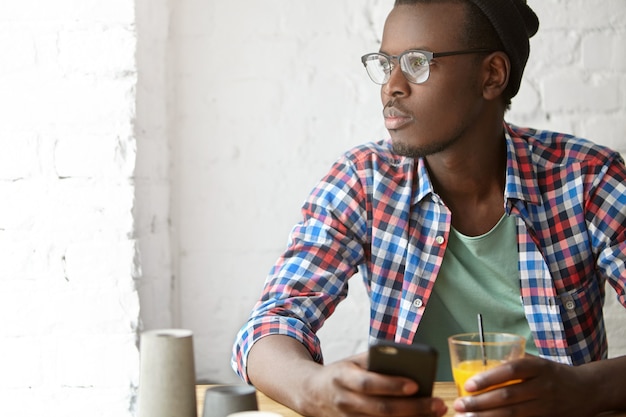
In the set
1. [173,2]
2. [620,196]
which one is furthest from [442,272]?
[173,2]

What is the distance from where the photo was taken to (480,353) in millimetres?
984

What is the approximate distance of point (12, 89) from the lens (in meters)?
1.78

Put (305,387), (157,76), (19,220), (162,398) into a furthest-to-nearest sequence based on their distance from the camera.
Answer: (157,76) → (19,220) → (305,387) → (162,398)

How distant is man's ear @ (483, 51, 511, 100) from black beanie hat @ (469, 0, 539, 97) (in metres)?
0.02

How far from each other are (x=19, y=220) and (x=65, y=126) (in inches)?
9.1

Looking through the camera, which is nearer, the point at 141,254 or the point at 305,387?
the point at 305,387

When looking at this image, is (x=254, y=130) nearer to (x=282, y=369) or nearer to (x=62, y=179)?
(x=62, y=179)

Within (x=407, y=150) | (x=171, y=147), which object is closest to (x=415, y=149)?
(x=407, y=150)

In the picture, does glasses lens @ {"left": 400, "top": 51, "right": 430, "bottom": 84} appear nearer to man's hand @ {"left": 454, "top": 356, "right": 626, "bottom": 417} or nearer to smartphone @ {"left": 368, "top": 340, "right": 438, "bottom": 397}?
man's hand @ {"left": 454, "top": 356, "right": 626, "bottom": 417}

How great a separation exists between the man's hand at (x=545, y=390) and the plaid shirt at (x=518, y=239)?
14.0 inches

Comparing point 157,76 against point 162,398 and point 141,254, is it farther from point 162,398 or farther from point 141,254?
point 162,398

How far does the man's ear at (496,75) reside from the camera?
5.31ft

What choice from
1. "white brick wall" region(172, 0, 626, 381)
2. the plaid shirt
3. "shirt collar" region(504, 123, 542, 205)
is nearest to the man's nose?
the plaid shirt

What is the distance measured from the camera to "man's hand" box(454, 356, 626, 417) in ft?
3.17
